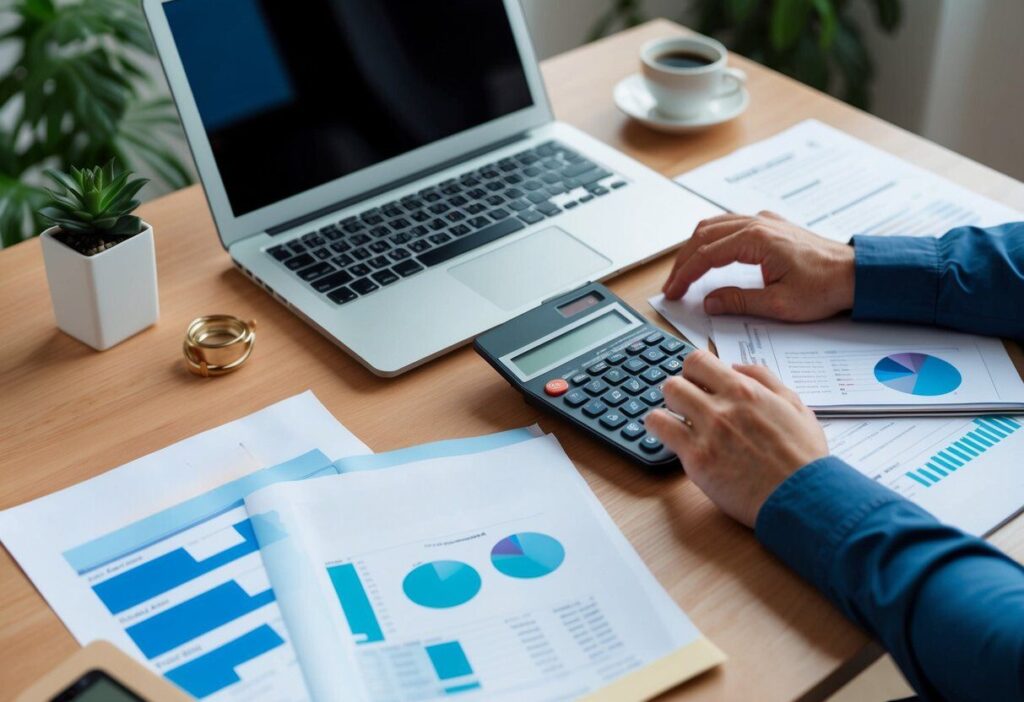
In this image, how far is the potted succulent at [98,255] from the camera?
0.98m

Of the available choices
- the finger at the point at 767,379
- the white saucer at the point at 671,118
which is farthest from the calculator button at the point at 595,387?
the white saucer at the point at 671,118

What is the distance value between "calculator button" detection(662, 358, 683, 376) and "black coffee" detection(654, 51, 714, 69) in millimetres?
564

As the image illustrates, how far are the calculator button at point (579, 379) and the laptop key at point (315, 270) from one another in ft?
1.00

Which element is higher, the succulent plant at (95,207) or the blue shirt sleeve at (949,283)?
the succulent plant at (95,207)

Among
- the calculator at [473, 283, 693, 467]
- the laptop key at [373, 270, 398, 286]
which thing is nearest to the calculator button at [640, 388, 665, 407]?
the calculator at [473, 283, 693, 467]

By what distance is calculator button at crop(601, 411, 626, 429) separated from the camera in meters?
0.91

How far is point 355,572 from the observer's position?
0.79 m

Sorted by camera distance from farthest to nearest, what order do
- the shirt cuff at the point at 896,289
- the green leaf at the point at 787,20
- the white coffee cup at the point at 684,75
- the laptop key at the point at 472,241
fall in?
the green leaf at the point at 787,20
the white coffee cup at the point at 684,75
the laptop key at the point at 472,241
the shirt cuff at the point at 896,289

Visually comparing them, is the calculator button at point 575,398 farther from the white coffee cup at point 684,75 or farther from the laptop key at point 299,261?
the white coffee cup at point 684,75

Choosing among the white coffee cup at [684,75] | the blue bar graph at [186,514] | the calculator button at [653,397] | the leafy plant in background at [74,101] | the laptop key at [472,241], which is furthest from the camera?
the leafy plant in background at [74,101]

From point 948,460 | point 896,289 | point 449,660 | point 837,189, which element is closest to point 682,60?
point 837,189

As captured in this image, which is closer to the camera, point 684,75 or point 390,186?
point 390,186

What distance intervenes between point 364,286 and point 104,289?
24 centimetres

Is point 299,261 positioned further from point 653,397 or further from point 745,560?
point 745,560
